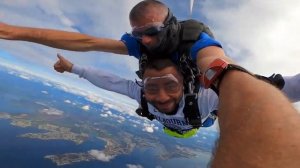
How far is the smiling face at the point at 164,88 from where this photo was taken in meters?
3.78

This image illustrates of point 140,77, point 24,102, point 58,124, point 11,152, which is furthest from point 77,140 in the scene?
point 140,77

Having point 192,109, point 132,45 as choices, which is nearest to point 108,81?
point 132,45

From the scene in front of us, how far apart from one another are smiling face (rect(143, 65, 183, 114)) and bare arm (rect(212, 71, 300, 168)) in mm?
2743

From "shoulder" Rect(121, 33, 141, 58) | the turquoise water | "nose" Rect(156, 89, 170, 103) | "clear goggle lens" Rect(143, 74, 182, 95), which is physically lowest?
the turquoise water

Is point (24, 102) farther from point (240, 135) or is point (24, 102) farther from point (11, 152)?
point (240, 135)

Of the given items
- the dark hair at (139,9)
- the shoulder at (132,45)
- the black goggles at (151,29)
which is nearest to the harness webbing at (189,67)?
the shoulder at (132,45)

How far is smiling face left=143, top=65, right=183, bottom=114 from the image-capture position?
3.78 meters

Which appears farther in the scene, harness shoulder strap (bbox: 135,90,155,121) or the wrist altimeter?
harness shoulder strap (bbox: 135,90,155,121)

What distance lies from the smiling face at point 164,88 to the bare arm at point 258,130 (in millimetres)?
2743

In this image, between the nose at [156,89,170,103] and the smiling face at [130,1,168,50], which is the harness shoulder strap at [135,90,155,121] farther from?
the smiling face at [130,1,168,50]

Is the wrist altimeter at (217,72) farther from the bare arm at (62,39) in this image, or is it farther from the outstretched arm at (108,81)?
the outstretched arm at (108,81)

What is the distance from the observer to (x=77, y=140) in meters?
109

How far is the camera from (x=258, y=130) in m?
0.75

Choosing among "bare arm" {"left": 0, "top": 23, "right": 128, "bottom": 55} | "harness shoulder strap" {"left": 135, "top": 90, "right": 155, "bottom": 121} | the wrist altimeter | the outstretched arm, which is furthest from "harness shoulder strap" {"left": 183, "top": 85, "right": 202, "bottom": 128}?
the wrist altimeter
